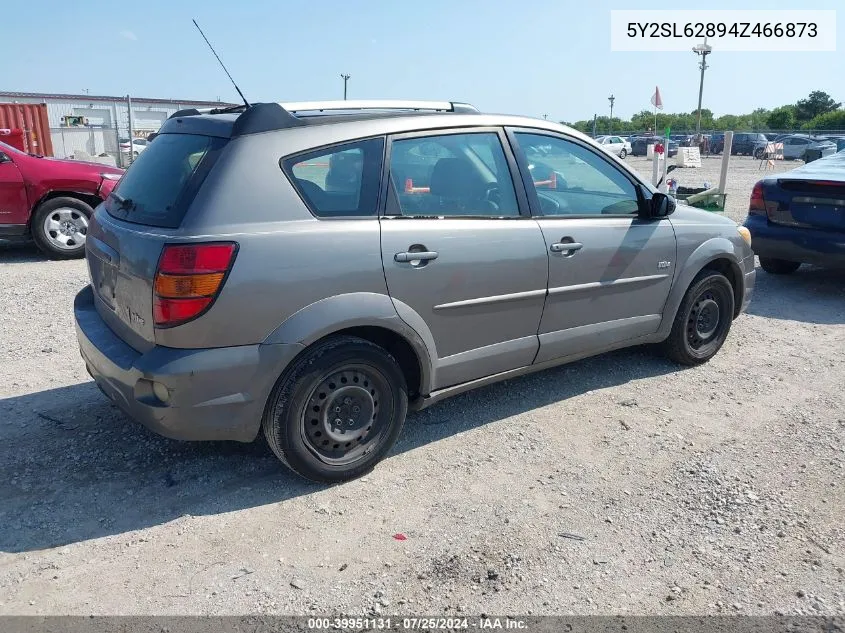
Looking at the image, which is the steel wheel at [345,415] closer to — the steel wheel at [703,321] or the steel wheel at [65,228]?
the steel wheel at [703,321]

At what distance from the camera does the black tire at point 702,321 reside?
16.5 feet

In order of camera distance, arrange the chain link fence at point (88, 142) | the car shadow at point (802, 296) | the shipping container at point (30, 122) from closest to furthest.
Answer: the car shadow at point (802, 296) → the shipping container at point (30, 122) → the chain link fence at point (88, 142)

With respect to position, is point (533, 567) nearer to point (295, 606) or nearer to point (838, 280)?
point (295, 606)

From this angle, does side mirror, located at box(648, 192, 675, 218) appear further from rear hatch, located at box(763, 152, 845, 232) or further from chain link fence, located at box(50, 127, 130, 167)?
chain link fence, located at box(50, 127, 130, 167)

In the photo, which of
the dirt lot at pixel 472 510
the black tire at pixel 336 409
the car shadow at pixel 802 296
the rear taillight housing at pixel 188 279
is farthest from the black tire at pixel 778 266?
the rear taillight housing at pixel 188 279

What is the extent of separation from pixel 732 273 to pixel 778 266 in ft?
10.9

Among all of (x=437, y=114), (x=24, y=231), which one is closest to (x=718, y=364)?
(x=437, y=114)

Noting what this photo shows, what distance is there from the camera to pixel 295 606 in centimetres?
269

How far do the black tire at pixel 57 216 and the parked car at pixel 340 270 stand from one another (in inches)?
212

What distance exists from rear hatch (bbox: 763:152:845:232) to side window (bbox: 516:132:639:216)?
350cm

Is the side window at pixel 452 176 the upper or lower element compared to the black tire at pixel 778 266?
upper

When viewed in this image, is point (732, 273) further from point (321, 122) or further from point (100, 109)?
point (100, 109)

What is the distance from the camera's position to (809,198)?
23.4 ft

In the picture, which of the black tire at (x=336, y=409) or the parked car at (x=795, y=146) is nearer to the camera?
the black tire at (x=336, y=409)
